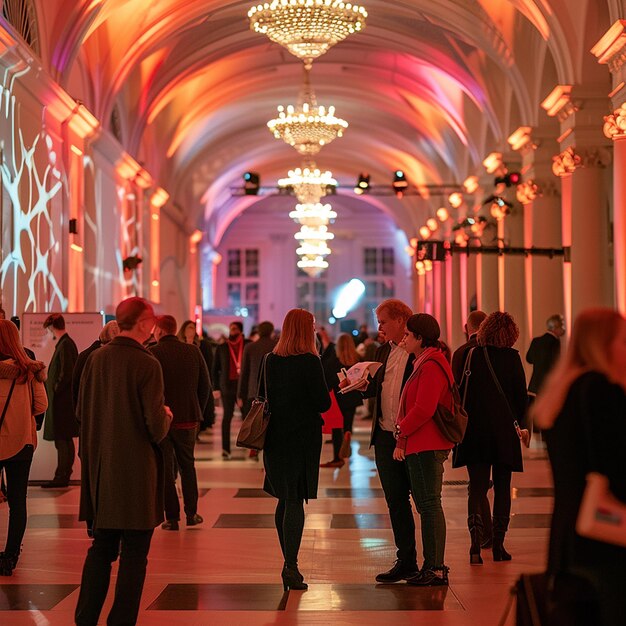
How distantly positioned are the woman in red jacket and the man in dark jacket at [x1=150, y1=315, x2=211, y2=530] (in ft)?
7.84

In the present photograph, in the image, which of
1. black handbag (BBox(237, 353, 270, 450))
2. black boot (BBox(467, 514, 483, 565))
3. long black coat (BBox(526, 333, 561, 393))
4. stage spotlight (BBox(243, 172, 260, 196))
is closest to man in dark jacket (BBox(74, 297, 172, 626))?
black handbag (BBox(237, 353, 270, 450))

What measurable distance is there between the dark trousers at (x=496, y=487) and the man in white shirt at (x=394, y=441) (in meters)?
0.69

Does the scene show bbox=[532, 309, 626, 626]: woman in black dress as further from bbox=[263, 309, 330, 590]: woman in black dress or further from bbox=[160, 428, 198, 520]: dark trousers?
bbox=[160, 428, 198, 520]: dark trousers

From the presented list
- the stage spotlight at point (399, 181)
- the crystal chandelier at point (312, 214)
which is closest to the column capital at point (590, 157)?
the stage spotlight at point (399, 181)

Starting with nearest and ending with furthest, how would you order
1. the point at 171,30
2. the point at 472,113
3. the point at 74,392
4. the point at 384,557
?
the point at 384,557 < the point at 74,392 < the point at 171,30 < the point at 472,113

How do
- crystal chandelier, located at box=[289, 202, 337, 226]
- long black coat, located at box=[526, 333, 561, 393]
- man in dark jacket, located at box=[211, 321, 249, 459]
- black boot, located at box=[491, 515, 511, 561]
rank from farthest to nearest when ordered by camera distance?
crystal chandelier, located at box=[289, 202, 337, 226], man in dark jacket, located at box=[211, 321, 249, 459], long black coat, located at box=[526, 333, 561, 393], black boot, located at box=[491, 515, 511, 561]

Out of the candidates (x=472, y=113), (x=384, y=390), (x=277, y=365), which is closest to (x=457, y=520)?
(x=384, y=390)

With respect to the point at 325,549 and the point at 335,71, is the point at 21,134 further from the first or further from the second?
the point at 335,71

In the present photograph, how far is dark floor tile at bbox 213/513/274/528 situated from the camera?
9.04 m

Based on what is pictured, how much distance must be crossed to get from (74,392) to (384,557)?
258cm

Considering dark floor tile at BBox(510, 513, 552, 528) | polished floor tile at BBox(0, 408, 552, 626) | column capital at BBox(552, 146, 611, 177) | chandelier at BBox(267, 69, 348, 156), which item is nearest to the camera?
polished floor tile at BBox(0, 408, 552, 626)

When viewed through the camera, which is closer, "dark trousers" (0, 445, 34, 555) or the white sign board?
"dark trousers" (0, 445, 34, 555)

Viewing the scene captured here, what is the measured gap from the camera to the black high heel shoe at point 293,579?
6625mm

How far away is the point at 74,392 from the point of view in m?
8.65
